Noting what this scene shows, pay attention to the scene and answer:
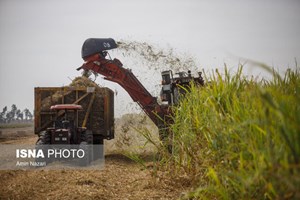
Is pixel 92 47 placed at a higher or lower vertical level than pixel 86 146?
higher

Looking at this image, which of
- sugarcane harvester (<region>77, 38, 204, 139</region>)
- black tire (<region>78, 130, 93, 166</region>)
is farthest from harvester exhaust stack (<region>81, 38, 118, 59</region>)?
black tire (<region>78, 130, 93, 166</region>)

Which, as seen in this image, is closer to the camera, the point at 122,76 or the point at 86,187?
the point at 86,187

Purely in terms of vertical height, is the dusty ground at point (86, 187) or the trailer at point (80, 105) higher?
the trailer at point (80, 105)

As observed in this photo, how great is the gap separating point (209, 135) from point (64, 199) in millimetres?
2464

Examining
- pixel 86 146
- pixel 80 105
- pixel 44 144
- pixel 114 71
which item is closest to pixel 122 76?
→ pixel 114 71

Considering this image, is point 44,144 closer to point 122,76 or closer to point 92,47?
point 122,76

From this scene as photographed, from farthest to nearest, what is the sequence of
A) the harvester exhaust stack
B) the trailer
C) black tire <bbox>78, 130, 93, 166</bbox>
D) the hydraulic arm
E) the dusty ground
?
the hydraulic arm, the harvester exhaust stack, the trailer, black tire <bbox>78, 130, 93, 166</bbox>, the dusty ground

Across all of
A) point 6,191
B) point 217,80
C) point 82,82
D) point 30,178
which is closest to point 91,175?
point 30,178

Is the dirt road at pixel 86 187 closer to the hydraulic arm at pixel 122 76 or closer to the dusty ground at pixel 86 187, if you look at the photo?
the dusty ground at pixel 86 187

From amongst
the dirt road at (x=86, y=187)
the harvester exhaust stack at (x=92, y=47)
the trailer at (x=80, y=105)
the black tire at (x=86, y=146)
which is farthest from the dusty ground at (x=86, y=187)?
the harvester exhaust stack at (x=92, y=47)

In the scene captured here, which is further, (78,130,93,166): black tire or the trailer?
the trailer

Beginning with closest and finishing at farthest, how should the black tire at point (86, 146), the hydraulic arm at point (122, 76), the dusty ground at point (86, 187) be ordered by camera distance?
the dusty ground at point (86, 187) < the black tire at point (86, 146) < the hydraulic arm at point (122, 76)

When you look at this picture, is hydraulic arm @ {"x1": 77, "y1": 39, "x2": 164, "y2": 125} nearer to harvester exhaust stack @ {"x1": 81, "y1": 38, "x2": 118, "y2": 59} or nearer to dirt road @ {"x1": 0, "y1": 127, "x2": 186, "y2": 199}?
harvester exhaust stack @ {"x1": 81, "y1": 38, "x2": 118, "y2": 59}

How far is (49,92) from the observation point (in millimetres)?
9789
